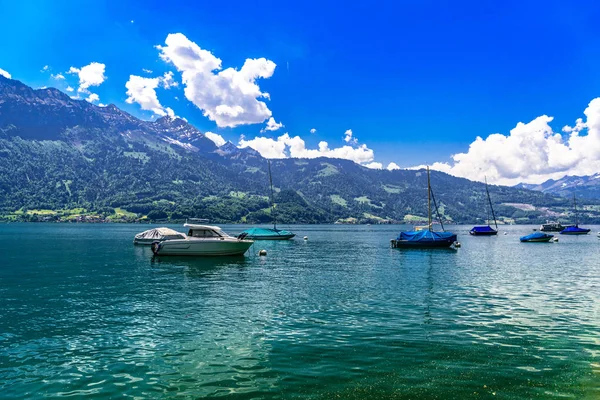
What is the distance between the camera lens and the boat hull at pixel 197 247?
73.1 m

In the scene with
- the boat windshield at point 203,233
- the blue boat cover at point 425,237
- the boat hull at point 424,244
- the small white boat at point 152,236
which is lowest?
the boat hull at point 424,244

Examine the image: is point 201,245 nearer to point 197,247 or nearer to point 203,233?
point 197,247

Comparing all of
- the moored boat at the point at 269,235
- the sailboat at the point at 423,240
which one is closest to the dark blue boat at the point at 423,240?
the sailboat at the point at 423,240

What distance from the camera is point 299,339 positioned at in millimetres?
21797

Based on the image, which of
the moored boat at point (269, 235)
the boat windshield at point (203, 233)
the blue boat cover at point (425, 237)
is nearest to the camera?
the boat windshield at point (203, 233)

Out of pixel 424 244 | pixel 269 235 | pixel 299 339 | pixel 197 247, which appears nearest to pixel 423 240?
pixel 424 244

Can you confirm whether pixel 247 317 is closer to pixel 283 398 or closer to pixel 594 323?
pixel 283 398

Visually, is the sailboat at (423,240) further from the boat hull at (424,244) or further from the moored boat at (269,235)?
the moored boat at (269,235)

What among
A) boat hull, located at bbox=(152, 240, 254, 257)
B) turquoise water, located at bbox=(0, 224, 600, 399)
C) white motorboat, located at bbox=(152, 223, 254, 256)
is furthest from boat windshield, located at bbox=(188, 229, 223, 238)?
turquoise water, located at bbox=(0, 224, 600, 399)

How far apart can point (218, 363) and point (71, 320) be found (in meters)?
14.7

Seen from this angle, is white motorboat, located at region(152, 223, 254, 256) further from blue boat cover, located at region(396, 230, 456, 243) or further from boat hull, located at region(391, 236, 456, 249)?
blue boat cover, located at region(396, 230, 456, 243)

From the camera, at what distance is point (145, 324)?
25172mm

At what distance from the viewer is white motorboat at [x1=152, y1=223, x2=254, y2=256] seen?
240 ft

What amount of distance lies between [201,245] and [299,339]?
5475 centimetres
